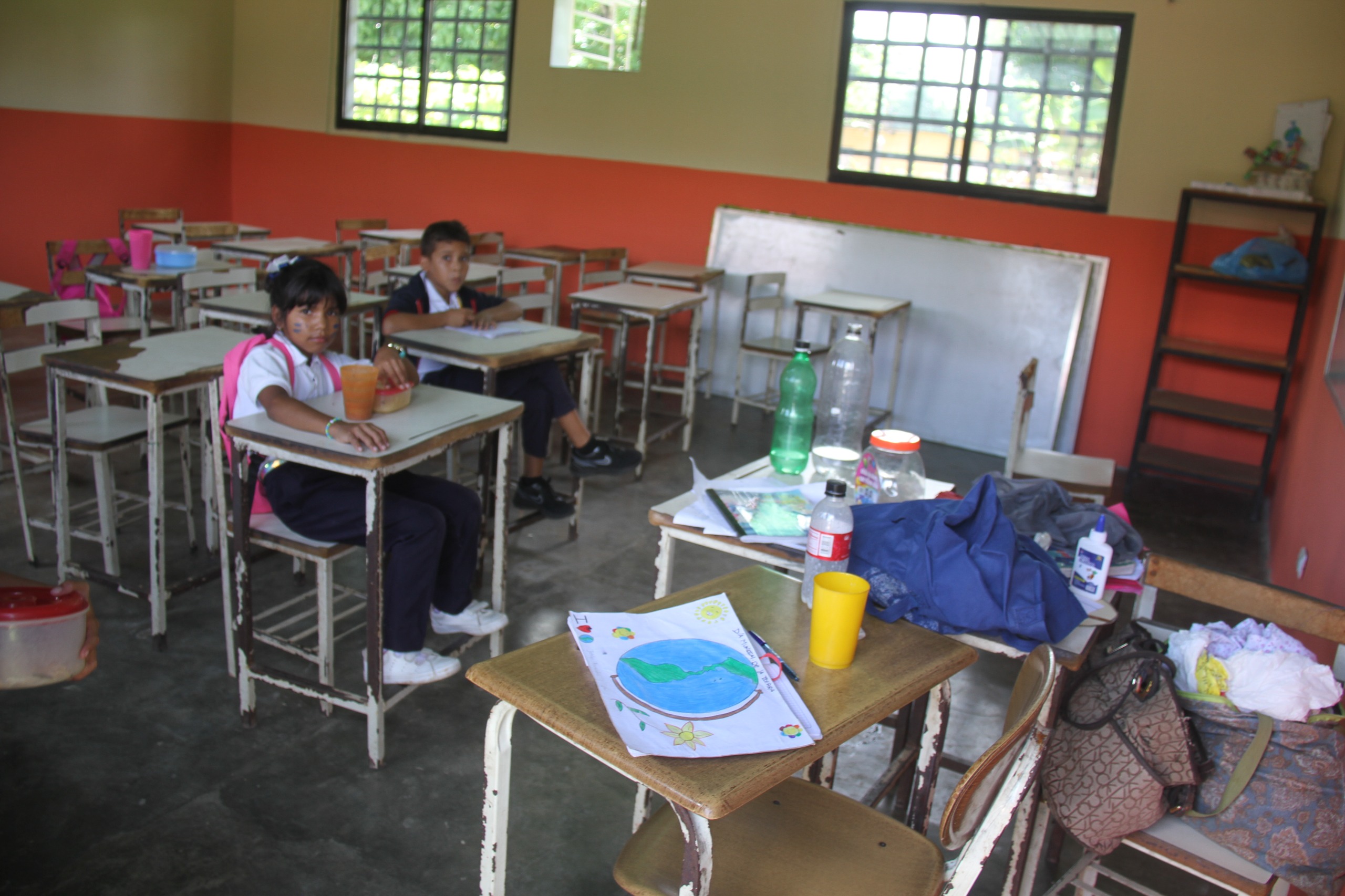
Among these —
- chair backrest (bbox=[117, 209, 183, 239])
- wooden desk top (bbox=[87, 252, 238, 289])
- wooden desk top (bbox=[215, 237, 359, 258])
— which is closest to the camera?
wooden desk top (bbox=[87, 252, 238, 289])

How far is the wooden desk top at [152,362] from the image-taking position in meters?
2.49

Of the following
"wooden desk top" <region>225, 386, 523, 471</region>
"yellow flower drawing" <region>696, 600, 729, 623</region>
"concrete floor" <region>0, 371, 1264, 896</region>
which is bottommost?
"concrete floor" <region>0, 371, 1264, 896</region>

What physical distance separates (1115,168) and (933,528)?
13.9 feet

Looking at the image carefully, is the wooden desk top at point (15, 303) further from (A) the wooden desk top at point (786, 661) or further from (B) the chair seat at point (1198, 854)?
(B) the chair seat at point (1198, 854)

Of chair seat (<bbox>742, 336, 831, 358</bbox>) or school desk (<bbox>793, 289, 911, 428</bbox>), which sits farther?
chair seat (<bbox>742, 336, 831, 358</bbox>)

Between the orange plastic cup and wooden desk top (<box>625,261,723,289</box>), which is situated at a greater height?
wooden desk top (<box>625,261,723,289</box>)

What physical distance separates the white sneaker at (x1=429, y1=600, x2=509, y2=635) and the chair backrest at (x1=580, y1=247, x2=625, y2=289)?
2.86 m

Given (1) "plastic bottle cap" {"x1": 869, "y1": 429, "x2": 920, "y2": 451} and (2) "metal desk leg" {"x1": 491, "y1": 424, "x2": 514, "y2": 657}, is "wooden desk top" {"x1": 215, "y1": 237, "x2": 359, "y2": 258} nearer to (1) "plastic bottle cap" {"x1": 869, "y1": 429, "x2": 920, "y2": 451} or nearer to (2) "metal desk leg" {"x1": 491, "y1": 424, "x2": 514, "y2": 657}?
(2) "metal desk leg" {"x1": 491, "y1": 424, "x2": 514, "y2": 657}

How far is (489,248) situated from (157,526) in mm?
4459

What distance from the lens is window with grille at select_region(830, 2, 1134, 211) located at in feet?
17.0

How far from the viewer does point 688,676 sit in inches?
50.8

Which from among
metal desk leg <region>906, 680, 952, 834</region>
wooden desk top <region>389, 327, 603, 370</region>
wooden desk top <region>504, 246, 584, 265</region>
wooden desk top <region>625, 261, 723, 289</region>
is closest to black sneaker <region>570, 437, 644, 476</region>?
wooden desk top <region>389, 327, 603, 370</region>

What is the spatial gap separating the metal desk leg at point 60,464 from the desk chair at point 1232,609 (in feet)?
8.35

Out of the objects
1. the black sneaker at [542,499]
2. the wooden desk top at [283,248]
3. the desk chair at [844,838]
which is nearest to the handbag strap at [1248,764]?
the desk chair at [844,838]
